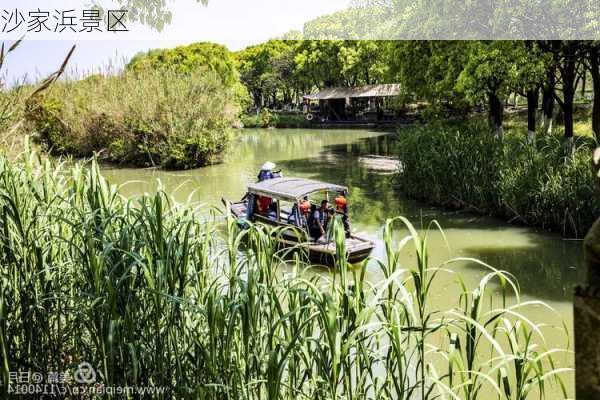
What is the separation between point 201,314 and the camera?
3.36m

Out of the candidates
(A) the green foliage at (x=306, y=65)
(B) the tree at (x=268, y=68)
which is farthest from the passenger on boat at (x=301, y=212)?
(B) the tree at (x=268, y=68)

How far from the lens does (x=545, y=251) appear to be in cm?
1047

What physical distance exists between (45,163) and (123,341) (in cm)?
174

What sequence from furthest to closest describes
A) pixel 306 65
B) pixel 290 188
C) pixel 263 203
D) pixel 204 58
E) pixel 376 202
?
pixel 204 58 < pixel 306 65 < pixel 376 202 < pixel 263 203 < pixel 290 188

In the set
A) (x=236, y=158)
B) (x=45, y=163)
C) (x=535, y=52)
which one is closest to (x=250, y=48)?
(x=236, y=158)

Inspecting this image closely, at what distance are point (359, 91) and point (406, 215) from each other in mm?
28415

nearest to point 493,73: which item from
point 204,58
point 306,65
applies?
point 306,65

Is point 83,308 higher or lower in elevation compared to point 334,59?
lower

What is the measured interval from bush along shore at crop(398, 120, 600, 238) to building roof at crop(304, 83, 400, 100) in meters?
22.2

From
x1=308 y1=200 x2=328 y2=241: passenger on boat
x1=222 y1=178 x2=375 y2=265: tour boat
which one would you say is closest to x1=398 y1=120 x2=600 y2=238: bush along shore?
x1=222 y1=178 x2=375 y2=265: tour boat

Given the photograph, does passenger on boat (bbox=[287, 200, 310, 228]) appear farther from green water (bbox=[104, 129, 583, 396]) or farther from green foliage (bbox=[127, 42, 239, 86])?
green foliage (bbox=[127, 42, 239, 86])

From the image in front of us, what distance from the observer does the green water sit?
348 inches

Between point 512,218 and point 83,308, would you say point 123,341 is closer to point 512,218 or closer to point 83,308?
point 83,308

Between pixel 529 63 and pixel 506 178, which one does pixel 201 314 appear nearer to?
pixel 506 178
